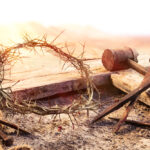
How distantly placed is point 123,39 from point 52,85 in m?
4.78

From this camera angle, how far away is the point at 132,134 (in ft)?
9.78

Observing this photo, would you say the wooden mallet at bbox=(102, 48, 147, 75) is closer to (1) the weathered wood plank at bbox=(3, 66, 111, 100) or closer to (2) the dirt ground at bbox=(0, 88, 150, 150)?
(1) the weathered wood plank at bbox=(3, 66, 111, 100)

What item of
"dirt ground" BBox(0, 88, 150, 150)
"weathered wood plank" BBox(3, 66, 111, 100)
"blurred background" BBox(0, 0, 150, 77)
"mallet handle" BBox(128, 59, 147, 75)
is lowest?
"dirt ground" BBox(0, 88, 150, 150)

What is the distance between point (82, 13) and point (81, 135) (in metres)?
8.51

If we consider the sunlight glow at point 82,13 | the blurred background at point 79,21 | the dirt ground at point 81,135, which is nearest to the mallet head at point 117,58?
the dirt ground at point 81,135

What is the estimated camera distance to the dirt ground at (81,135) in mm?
2709

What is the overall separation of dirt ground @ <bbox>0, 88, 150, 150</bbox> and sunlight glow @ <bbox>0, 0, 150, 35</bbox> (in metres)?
6.43

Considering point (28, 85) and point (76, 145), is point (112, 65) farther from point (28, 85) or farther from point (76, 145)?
point (76, 145)

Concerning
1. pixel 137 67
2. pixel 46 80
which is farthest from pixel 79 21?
pixel 46 80

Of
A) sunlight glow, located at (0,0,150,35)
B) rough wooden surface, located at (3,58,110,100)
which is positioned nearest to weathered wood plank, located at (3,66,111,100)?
rough wooden surface, located at (3,58,110,100)

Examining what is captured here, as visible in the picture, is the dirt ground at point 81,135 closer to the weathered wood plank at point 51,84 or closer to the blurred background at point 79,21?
A: the weathered wood plank at point 51,84

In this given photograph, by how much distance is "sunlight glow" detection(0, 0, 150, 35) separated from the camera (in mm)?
9834

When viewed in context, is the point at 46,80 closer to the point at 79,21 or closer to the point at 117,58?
the point at 117,58

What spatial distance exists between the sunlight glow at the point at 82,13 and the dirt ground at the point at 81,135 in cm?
643
